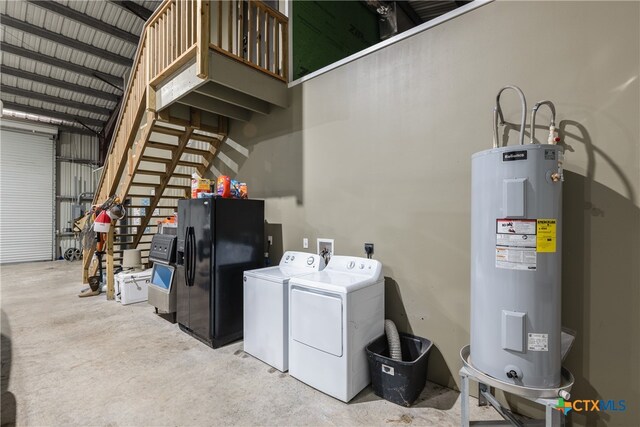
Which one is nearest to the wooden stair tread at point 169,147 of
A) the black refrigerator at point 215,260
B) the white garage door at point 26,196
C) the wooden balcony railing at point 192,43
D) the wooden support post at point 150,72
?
the wooden balcony railing at point 192,43

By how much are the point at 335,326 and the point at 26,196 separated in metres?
11.6

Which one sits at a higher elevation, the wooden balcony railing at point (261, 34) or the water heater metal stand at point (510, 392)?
the wooden balcony railing at point (261, 34)

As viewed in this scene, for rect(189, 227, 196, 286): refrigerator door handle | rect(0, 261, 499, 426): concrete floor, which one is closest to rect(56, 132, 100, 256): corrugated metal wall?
rect(0, 261, 499, 426): concrete floor

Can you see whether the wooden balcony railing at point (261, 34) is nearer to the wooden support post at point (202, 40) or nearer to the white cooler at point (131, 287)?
the wooden support post at point (202, 40)

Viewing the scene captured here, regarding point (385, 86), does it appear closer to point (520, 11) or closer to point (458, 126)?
point (458, 126)

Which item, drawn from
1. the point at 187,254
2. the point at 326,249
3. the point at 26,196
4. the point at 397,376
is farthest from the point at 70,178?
the point at 397,376

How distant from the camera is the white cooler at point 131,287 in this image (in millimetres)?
4441

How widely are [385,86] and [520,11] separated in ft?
3.39

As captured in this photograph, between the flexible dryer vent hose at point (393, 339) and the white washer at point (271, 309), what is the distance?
80 centimetres

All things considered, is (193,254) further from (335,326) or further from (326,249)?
(335,326)

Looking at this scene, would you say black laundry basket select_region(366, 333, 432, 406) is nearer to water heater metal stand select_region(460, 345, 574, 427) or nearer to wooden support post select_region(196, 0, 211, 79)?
water heater metal stand select_region(460, 345, 574, 427)

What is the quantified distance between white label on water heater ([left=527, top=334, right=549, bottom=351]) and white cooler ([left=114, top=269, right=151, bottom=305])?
15.9 ft

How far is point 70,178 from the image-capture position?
988cm

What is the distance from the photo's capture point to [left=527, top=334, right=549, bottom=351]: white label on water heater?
4.91ft
